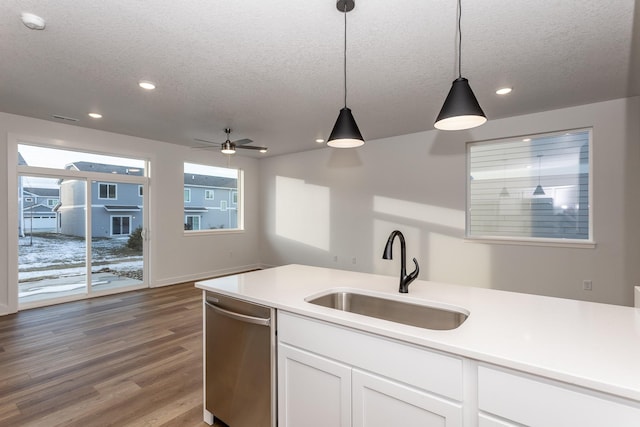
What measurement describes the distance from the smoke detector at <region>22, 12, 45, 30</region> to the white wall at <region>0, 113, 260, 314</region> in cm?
283

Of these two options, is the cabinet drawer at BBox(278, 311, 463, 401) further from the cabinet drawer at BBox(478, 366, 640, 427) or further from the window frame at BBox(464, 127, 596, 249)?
the window frame at BBox(464, 127, 596, 249)

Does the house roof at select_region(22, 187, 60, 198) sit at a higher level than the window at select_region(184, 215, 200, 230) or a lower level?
higher

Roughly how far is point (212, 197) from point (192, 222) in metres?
0.70

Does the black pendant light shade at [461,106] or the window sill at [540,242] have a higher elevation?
the black pendant light shade at [461,106]

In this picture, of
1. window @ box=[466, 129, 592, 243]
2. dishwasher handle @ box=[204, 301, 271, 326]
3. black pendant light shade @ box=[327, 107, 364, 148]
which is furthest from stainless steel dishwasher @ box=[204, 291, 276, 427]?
window @ box=[466, 129, 592, 243]

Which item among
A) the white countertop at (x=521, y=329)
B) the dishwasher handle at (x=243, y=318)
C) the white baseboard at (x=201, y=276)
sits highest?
the white countertop at (x=521, y=329)

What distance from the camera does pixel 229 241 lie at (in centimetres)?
673

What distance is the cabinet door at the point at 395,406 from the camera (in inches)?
43.4

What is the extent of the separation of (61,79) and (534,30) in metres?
4.12

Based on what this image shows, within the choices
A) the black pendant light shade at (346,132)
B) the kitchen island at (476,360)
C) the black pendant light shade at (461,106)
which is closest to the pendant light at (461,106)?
the black pendant light shade at (461,106)

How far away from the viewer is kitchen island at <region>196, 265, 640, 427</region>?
890mm

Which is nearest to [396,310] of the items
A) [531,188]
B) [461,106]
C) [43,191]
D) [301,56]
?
[461,106]

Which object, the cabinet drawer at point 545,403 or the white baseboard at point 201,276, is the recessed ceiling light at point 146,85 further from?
the white baseboard at point 201,276

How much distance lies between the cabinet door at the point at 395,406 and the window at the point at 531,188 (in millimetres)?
3771
